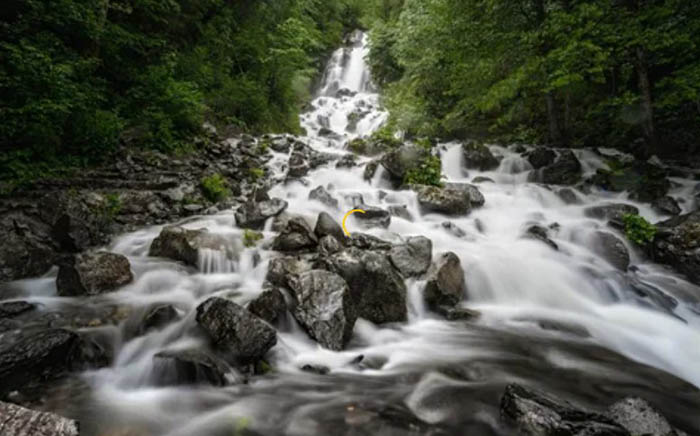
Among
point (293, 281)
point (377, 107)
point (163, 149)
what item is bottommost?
point (293, 281)

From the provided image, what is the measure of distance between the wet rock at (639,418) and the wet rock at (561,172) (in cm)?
Answer: 836

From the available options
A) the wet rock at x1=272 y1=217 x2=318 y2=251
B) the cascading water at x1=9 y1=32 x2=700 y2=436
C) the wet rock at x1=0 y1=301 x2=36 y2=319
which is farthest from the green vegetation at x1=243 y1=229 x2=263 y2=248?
the wet rock at x1=0 y1=301 x2=36 y2=319

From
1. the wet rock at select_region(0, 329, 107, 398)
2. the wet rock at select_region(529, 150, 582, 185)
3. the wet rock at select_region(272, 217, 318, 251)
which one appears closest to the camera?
the wet rock at select_region(0, 329, 107, 398)

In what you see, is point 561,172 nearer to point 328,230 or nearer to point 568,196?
point 568,196

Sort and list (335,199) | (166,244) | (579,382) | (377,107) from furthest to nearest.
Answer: (377,107), (335,199), (166,244), (579,382)

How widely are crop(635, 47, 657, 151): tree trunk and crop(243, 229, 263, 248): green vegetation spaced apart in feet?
32.4

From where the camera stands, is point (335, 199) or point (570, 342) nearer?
point (570, 342)

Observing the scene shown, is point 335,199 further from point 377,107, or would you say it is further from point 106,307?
point 377,107

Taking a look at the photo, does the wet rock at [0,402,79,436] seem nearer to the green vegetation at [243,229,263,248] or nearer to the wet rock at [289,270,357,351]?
the wet rock at [289,270,357,351]

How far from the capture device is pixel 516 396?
2572mm

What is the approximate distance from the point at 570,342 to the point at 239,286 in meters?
4.66

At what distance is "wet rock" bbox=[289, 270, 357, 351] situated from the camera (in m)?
3.86

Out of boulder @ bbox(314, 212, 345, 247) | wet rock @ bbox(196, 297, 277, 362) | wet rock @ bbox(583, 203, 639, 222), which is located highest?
wet rock @ bbox(583, 203, 639, 222)

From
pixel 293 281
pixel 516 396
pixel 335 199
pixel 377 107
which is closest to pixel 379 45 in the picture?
pixel 377 107
